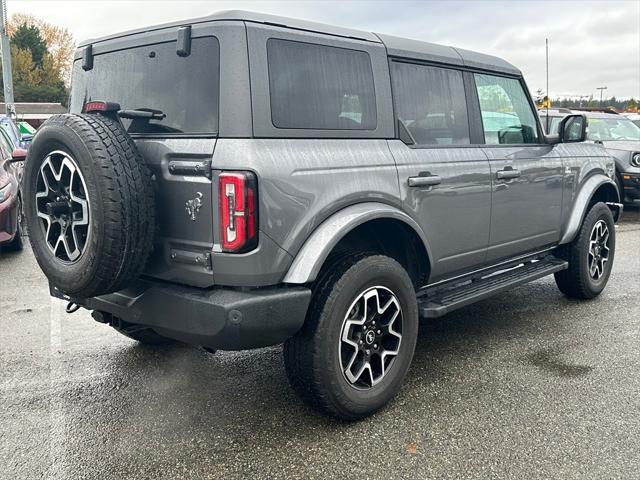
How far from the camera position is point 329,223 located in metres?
2.91

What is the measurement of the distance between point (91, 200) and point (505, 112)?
304 cm

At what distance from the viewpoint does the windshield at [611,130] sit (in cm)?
1124

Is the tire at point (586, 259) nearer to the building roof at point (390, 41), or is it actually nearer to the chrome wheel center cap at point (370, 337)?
the building roof at point (390, 41)

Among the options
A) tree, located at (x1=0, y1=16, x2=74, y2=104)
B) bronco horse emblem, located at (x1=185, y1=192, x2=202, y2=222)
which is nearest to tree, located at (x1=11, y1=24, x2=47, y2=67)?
tree, located at (x1=0, y1=16, x2=74, y2=104)

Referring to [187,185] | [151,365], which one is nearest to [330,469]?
[187,185]

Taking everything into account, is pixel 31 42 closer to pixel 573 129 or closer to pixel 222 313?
pixel 573 129

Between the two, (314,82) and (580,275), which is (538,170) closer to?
(580,275)

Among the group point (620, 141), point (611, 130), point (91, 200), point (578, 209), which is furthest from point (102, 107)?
point (611, 130)

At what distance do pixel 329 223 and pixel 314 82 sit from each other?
0.72m

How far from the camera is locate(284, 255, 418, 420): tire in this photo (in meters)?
2.89

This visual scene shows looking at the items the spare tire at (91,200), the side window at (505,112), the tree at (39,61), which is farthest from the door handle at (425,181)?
the tree at (39,61)

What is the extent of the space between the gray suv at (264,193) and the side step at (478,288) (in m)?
0.03

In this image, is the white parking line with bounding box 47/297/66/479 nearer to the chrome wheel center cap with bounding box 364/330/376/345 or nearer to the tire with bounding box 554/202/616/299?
the chrome wheel center cap with bounding box 364/330/376/345

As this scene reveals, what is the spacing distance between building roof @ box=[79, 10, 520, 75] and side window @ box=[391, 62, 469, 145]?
81 mm
